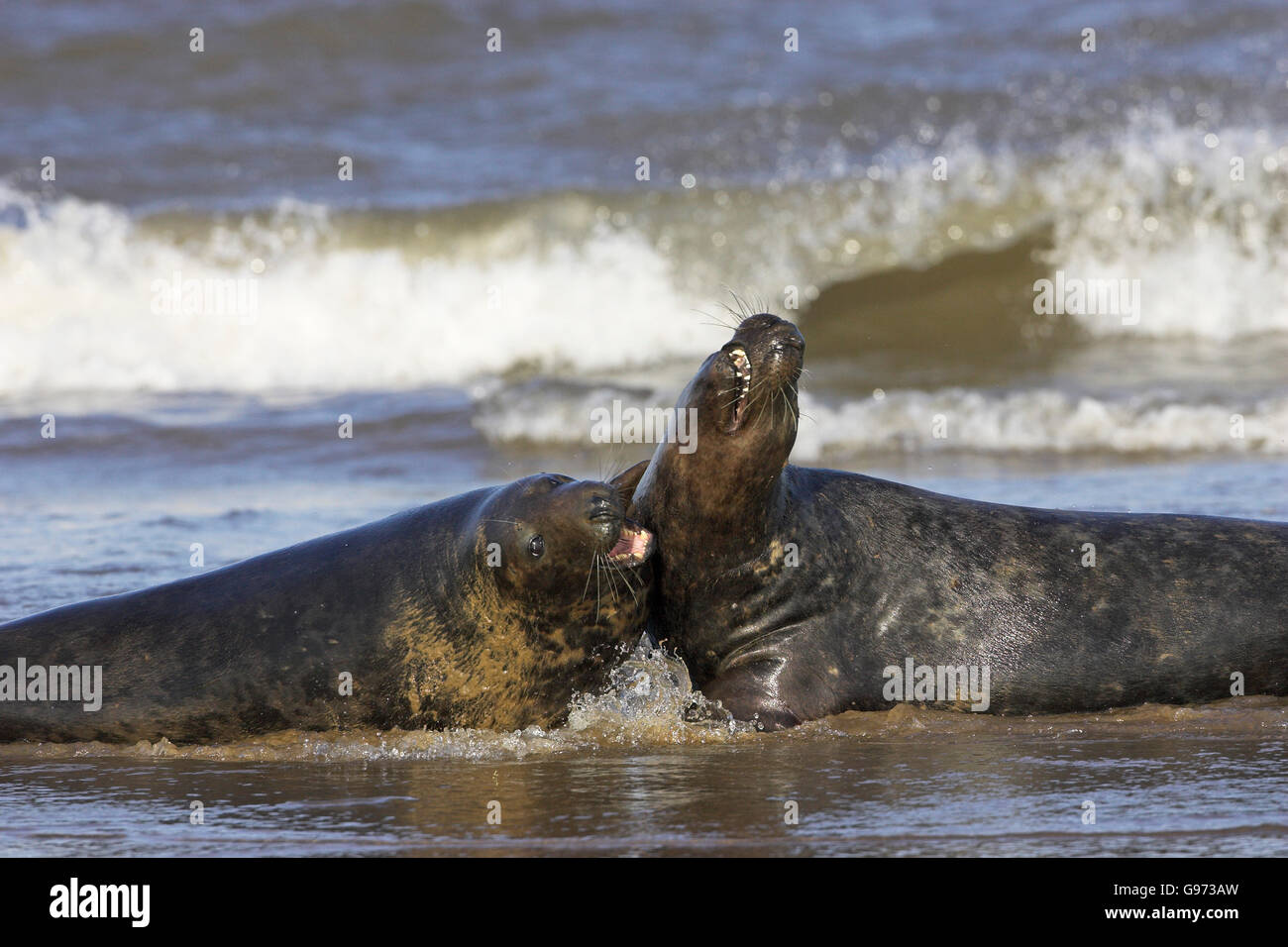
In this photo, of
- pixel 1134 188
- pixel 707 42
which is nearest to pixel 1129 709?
pixel 1134 188

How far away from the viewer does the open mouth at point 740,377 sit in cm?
554

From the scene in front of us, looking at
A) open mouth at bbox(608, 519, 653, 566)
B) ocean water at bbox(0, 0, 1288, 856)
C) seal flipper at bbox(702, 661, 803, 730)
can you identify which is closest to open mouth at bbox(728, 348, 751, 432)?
open mouth at bbox(608, 519, 653, 566)

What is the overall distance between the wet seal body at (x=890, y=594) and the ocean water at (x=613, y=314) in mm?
181

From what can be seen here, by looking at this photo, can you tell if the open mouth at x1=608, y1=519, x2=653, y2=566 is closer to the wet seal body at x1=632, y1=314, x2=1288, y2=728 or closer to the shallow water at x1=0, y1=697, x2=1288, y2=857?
the wet seal body at x1=632, y1=314, x2=1288, y2=728

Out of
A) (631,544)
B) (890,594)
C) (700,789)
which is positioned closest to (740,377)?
(631,544)

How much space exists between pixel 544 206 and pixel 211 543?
846cm

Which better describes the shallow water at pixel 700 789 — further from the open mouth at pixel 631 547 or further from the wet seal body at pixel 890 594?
the open mouth at pixel 631 547

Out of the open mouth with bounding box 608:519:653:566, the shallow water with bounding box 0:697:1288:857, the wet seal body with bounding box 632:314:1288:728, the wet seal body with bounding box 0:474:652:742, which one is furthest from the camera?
the wet seal body with bounding box 632:314:1288:728

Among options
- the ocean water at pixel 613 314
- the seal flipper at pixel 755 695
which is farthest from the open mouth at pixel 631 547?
the seal flipper at pixel 755 695

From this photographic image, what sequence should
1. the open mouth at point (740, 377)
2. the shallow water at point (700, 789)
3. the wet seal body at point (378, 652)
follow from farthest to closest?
the open mouth at point (740, 377)
the wet seal body at point (378, 652)
the shallow water at point (700, 789)

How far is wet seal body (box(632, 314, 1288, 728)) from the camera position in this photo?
5645 mm

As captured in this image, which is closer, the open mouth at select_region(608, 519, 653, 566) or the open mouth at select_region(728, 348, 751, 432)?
the open mouth at select_region(608, 519, 653, 566)

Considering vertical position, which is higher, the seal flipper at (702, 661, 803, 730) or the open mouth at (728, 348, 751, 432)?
the open mouth at (728, 348, 751, 432)

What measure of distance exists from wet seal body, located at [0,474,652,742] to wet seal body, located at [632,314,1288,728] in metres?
0.38
